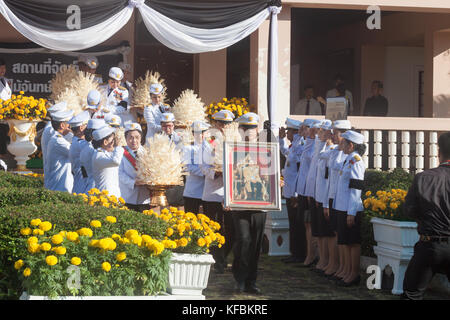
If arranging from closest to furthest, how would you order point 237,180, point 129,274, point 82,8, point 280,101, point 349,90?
point 129,274
point 237,180
point 82,8
point 280,101
point 349,90

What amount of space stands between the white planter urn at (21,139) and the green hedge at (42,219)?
5.98 metres

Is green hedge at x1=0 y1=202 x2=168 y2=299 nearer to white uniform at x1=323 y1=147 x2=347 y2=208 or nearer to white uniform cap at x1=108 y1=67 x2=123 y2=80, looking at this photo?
white uniform at x1=323 y1=147 x2=347 y2=208

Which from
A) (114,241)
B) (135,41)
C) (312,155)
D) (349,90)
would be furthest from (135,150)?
(349,90)

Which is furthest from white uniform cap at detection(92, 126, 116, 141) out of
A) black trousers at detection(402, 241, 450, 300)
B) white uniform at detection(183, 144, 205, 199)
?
black trousers at detection(402, 241, 450, 300)

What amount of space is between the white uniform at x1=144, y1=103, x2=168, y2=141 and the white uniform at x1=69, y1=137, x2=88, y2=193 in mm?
2542

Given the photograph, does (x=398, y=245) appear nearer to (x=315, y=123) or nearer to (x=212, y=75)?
(x=315, y=123)

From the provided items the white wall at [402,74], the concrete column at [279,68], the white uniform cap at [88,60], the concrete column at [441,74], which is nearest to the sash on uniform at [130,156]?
the concrete column at [279,68]

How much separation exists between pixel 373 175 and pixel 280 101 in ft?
9.18

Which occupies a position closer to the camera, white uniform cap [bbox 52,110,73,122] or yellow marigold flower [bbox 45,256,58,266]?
yellow marigold flower [bbox 45,256,58,266]

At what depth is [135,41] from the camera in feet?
53.2

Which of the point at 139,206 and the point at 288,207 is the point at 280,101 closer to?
the point at 288,207

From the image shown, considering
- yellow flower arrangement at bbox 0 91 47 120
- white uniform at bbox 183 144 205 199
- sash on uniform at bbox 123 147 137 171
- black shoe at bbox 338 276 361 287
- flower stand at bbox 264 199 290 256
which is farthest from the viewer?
yellow flower arrangement at bbox 0 91 47 120

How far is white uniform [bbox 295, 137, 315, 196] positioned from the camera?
34.8 ft

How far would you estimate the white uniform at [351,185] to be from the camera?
903cm
